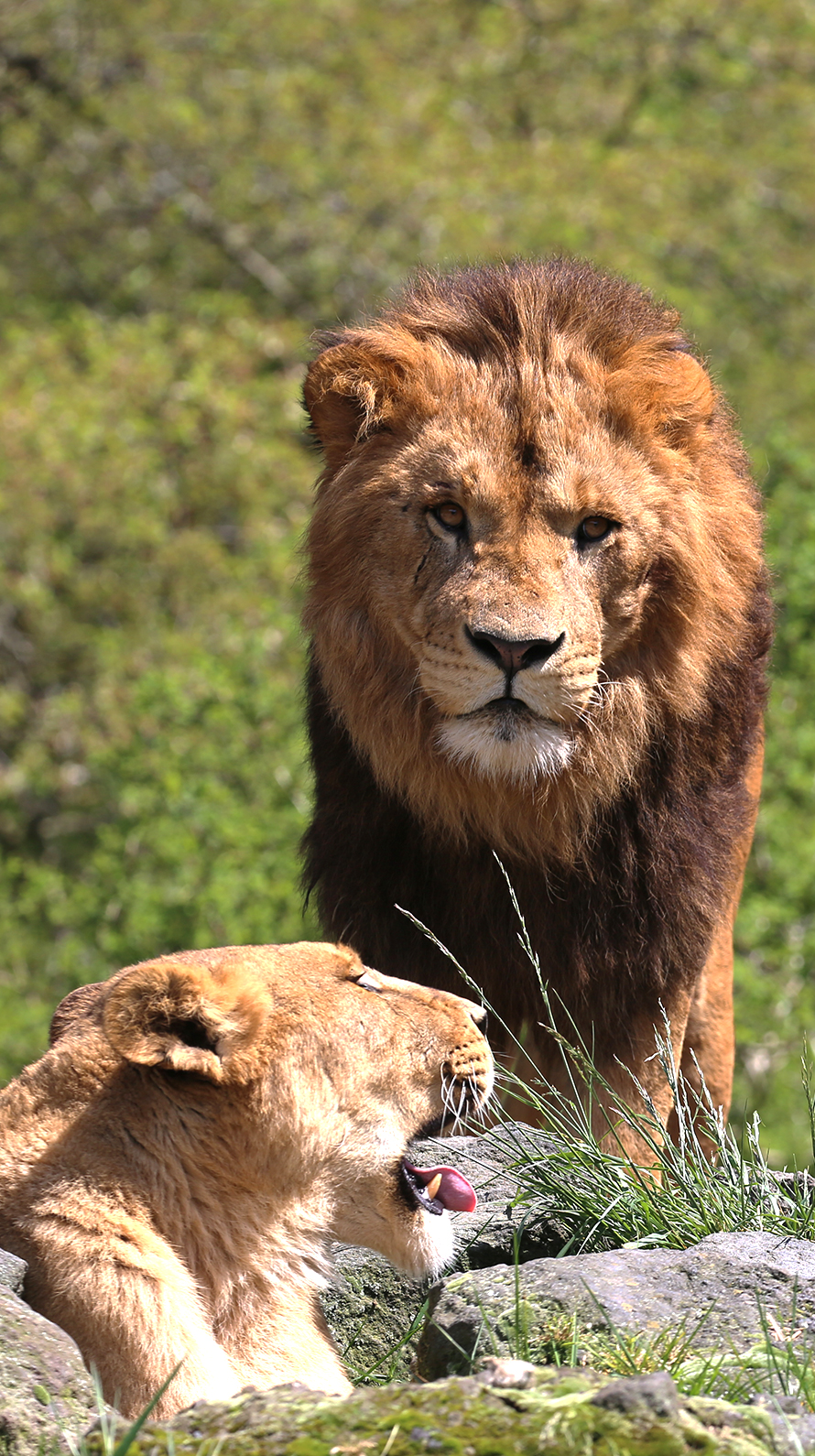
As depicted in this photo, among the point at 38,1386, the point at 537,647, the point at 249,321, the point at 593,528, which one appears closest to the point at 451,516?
the point at 593,528

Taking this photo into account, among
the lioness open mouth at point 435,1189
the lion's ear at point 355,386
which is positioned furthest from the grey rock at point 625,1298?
the lion's ear at point 355,386

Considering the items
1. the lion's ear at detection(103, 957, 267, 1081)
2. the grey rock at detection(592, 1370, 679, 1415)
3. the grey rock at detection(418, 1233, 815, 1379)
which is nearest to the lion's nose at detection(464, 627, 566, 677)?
the lion's ear at detection(103, 957, 267, 1081)

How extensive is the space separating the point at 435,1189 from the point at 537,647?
113 centimetres

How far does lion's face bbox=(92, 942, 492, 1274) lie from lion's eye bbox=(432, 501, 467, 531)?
1.01 meters

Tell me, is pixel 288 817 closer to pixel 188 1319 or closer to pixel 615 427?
pixel 615 427

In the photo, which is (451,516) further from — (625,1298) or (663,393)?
(625,1298)

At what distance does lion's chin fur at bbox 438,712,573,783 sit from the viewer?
A: 3.73 m

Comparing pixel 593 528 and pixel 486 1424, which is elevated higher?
pixel 593 528

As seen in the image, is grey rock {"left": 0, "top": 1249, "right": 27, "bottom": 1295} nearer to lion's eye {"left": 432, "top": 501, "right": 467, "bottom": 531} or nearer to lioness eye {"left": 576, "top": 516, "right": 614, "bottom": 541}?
lion's eye {"left": 432, "top": 501, "right": 467, "bottom": 531}

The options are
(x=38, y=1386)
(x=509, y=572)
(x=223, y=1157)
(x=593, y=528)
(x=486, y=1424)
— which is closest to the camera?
(x=486, y=1424)

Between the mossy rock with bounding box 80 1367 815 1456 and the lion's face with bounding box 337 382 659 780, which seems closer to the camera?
the mossy rock with bounding box 80 1367 815 1456

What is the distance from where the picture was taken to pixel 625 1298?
291 cm

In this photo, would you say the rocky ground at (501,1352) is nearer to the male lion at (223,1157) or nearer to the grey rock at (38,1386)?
the grey rock at (38,1386)

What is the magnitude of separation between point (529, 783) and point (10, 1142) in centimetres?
149
